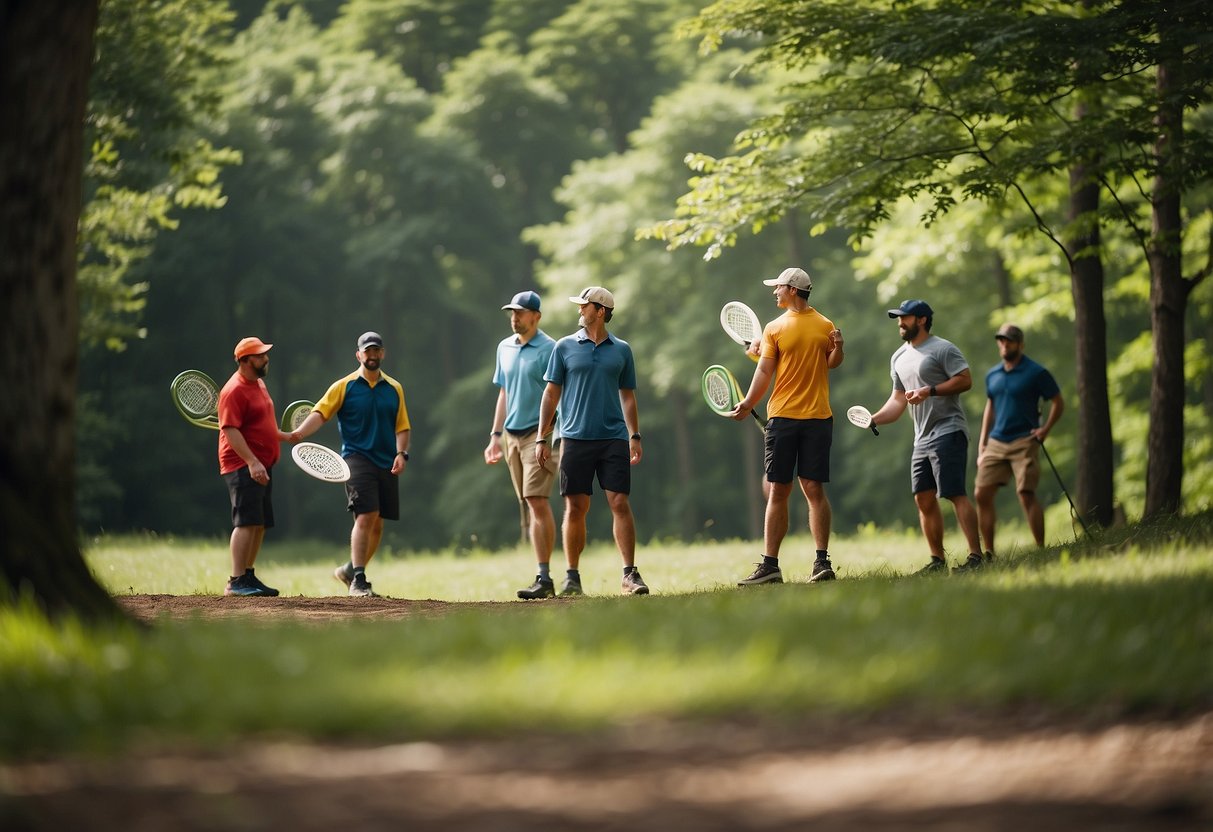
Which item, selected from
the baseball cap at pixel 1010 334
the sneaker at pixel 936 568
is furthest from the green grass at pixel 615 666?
the baseball cap at pixel 1010 334

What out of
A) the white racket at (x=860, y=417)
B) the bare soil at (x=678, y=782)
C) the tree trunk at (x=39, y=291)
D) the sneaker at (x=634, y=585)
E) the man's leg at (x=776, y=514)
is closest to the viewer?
the bare soil at (x=678, y=782)

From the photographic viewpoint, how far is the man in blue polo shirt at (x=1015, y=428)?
12516 mm

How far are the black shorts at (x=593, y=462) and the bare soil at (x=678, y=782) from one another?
619 cm

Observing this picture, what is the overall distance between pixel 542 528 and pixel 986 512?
3947mm

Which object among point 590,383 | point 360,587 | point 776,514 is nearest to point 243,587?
point 360,587

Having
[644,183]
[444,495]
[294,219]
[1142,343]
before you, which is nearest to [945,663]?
[1142,343]

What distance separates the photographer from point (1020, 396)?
12578 mm

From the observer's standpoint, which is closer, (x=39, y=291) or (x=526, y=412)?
(x=39, y=291)

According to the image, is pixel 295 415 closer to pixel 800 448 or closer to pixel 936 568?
pixel 800 448

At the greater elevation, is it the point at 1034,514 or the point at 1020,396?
the point at 1020,396

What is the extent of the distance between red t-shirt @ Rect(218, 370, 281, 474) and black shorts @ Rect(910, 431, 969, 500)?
5.44 metres

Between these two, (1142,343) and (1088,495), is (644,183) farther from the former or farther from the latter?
(1088,495)

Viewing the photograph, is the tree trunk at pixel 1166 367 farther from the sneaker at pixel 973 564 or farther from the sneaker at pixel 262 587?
the sneaker at pixel 262 587

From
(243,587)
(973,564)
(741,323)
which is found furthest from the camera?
(741,323)
